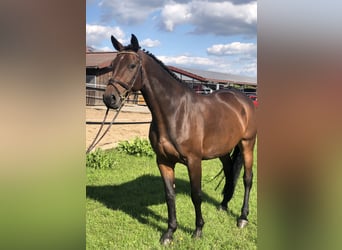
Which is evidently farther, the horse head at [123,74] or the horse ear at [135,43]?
the horse ear at [135,43]

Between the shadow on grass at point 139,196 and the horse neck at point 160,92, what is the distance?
4.84 feet

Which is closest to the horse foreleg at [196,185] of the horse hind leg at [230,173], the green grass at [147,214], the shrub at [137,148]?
the green grass at [147,214]

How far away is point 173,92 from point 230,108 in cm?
99

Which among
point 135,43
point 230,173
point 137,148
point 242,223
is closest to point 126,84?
point 135,43

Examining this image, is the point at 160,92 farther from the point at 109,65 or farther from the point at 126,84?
the point at 109,65

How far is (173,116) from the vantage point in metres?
3.14

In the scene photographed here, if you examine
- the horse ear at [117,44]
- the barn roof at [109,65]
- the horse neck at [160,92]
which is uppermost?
the barn roof at [109,65]

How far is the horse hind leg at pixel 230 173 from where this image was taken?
173 inches

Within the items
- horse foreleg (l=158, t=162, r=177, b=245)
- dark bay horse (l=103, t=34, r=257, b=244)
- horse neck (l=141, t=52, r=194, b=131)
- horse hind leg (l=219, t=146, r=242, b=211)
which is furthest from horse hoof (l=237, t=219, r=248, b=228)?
horse neck (l=141, t=52, r=194, b=131)

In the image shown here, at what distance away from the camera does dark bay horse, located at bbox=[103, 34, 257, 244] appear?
9.21ft

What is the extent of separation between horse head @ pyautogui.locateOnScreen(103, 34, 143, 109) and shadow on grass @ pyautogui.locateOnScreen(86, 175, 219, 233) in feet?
5.90

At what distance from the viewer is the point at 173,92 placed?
10.4ft

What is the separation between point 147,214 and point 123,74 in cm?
220

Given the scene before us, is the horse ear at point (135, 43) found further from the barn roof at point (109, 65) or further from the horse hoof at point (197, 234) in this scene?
the horse hoof at point (197, 234)
